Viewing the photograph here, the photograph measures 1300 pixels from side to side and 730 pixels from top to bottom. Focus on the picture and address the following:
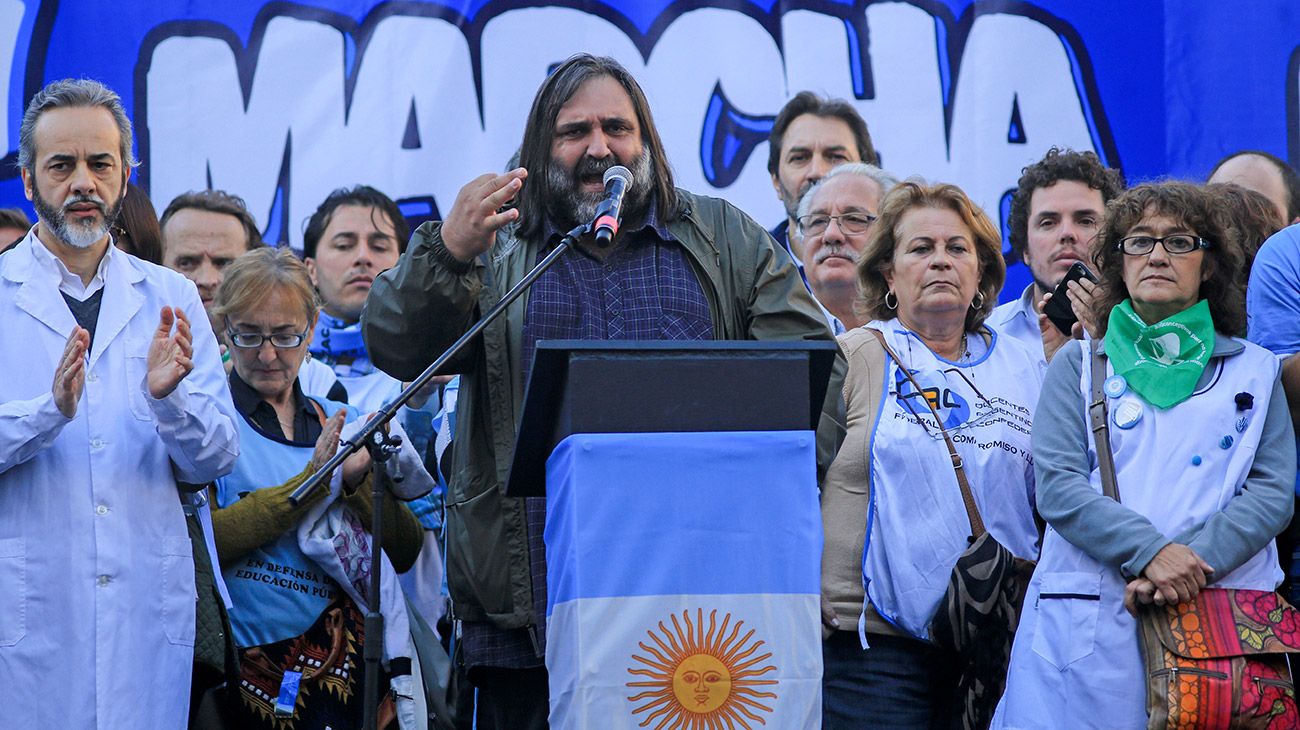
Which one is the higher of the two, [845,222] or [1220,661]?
[845,222]

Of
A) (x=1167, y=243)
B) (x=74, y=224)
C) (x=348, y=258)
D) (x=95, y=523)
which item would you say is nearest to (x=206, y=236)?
(x=348, y=258)

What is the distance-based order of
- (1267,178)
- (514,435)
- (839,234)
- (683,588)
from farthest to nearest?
(1267,178)
(839,234)
(514,435)
(683,588)

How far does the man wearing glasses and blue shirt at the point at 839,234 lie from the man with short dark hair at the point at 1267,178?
1.16 meters

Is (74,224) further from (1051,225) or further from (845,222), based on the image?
(1051,225)

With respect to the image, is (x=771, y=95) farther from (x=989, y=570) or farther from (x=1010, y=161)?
(x=989, y=570)

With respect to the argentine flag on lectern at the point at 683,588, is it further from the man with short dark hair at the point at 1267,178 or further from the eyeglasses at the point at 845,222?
the man with short dark hair at the point at 1267,178

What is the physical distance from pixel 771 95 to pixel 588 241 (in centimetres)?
283

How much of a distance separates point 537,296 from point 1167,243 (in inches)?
63.9

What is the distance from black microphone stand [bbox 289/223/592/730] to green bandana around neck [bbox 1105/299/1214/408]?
1.43 m

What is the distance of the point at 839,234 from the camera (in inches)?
205

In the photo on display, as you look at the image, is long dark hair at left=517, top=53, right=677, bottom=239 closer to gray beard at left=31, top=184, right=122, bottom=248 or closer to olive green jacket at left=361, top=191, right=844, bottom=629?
olive green jacket at left=361, top=191, right=844, bottom=629

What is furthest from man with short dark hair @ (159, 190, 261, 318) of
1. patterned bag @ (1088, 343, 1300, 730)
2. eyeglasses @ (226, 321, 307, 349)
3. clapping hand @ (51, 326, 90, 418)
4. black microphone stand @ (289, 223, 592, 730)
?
patterned bag @ (1088, 343, 1300, 730)

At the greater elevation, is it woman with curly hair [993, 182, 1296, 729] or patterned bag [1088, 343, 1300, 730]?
woman with curly hair [993, 182, 1296, 729]

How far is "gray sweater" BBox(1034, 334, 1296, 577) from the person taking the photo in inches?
141
